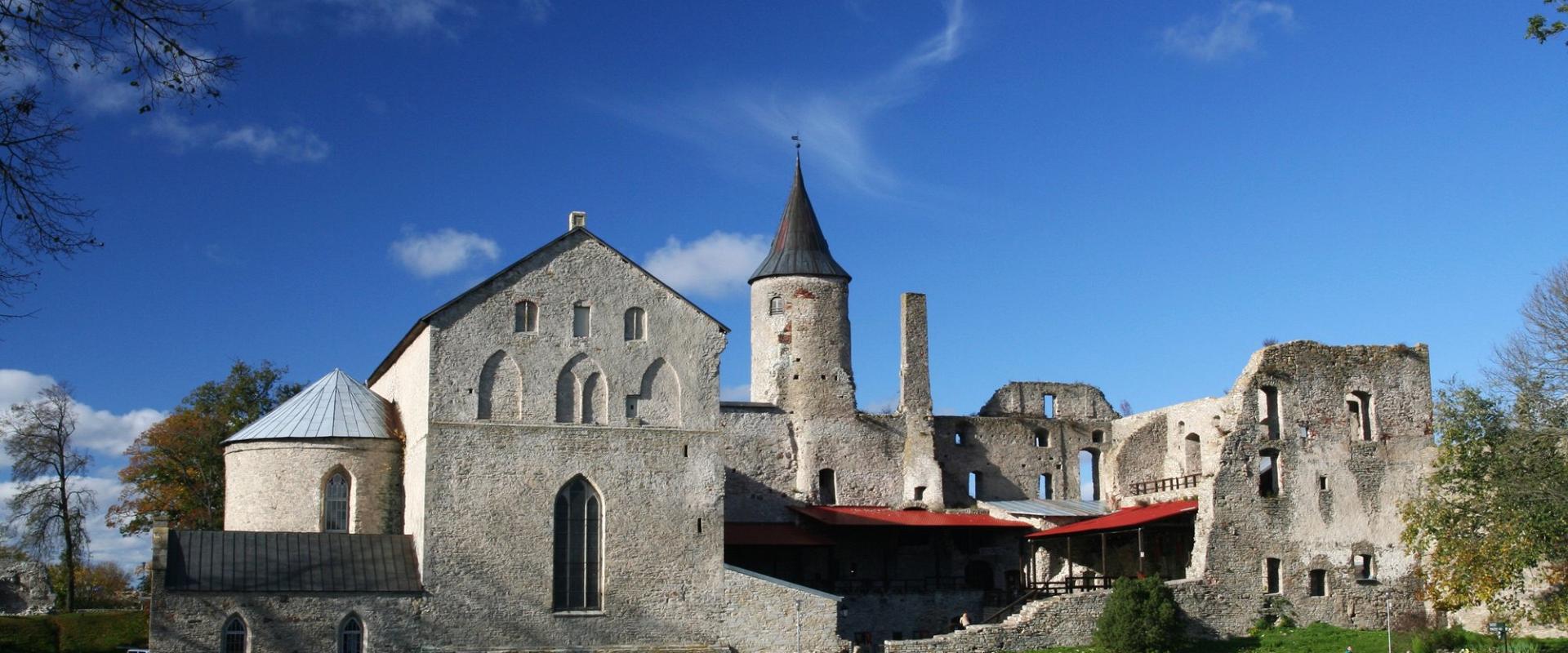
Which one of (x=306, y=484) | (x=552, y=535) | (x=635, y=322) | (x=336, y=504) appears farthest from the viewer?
(x=635, y=322)

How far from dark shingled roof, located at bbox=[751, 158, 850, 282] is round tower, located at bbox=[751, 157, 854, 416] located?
0.08 ft

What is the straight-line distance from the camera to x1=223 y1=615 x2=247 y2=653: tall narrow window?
88.5 ft

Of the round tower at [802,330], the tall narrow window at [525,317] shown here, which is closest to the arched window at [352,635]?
the tall narrow window at [525,317]

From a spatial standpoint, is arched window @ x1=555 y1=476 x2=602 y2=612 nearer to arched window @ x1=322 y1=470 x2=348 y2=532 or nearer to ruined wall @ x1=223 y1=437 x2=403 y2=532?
ruined wall @ x1=223 y1=437 x2=403 y2=532

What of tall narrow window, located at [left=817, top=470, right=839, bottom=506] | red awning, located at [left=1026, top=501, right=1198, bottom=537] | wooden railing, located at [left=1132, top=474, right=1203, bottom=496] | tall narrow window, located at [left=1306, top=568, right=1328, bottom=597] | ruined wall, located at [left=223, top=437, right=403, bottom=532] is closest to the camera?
ruined wall, located at [left=223, top=437, right=403, bottom=532]

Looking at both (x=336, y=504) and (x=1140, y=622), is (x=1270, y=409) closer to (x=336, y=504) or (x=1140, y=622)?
(x=1140, y=622)

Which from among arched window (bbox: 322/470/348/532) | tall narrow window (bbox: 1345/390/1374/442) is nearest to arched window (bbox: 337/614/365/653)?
arched window (bbox: 322/470/348/532)

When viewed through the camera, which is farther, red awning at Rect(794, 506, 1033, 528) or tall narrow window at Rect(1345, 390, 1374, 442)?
red awning at Rect(794, 506, 1033, 528)

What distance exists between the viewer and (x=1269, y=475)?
37062mm

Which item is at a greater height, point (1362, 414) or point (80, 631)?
point (1362, 414)

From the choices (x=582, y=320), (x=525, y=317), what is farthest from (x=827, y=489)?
(x=525, y=317)

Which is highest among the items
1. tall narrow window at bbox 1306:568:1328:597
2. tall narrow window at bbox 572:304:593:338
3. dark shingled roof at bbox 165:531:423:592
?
tall narrow window at bbox 572:304:593:338

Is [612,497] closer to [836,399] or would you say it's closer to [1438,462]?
[836,399]

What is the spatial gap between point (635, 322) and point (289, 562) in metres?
8.95
